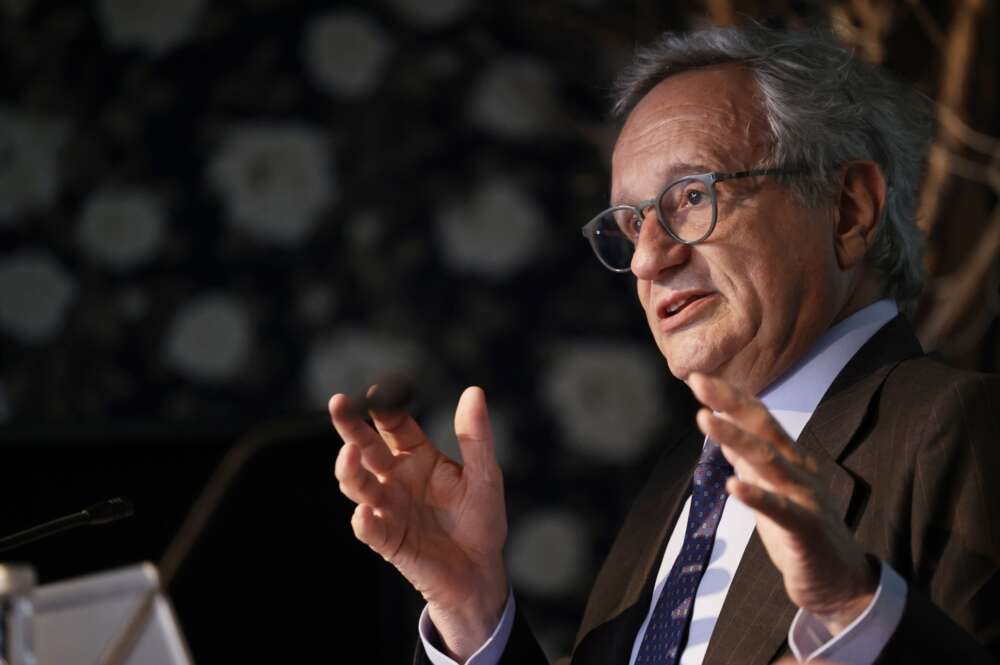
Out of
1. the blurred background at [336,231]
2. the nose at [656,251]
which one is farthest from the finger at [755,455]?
the blurred background at [336,231]

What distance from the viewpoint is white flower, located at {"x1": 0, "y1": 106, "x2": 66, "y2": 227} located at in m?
3.21

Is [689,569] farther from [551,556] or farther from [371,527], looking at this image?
[551,556]

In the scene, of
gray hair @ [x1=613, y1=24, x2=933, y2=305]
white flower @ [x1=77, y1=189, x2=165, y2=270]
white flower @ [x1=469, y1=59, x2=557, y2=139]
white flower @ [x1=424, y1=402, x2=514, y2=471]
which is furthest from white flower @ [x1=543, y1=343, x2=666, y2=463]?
gray hair @ [x1=613, y1=24, x2=933, y2=305]

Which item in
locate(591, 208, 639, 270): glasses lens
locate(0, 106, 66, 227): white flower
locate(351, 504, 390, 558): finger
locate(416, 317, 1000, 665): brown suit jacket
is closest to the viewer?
locate(416, 317, 1000, 665): brown suit jacket

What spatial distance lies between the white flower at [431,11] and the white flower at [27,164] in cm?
92

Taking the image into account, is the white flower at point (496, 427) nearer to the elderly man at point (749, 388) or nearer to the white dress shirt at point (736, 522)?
the elderly man at point (749, 388)

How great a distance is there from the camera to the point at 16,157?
3221mm

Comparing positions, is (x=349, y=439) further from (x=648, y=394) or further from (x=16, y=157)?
(x=16, y=157)

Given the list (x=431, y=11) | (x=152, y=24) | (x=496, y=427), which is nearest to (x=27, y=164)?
(x=152, y=24)

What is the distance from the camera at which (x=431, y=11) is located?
3.18 meters

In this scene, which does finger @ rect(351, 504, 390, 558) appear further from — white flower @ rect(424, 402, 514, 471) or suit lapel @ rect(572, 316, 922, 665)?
white flower @ rect(424, 402, 514, 471)

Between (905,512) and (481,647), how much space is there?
54 cm

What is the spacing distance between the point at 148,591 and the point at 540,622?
1.89 meters

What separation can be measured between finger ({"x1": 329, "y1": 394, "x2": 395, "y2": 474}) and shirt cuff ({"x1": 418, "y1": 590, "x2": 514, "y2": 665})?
20cm
